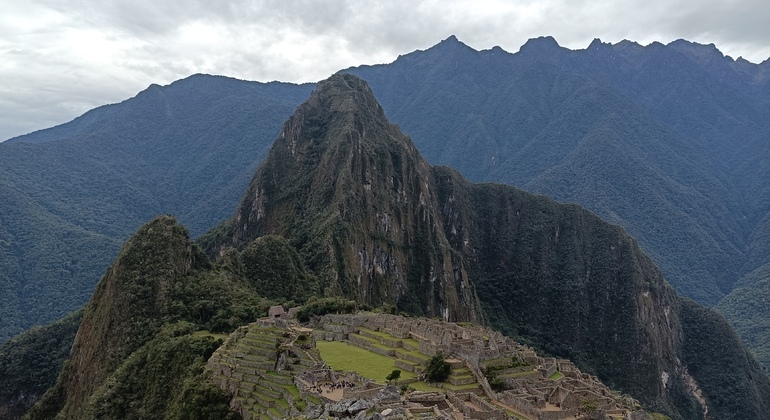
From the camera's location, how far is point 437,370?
48.2 meters

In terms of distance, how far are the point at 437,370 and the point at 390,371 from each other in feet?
14.1

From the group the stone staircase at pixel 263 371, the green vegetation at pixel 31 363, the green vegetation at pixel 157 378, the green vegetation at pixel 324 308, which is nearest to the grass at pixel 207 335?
the green vegetation at pixel 157 378

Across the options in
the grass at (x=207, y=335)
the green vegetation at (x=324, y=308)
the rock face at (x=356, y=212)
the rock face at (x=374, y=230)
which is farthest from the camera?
the rock face at (x=374, y=230)

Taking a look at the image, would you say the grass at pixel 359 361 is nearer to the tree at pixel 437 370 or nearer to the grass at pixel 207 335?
the tree at pixel 437 370

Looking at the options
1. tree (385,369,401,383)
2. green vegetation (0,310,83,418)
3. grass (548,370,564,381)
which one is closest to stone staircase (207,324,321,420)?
tree (385,369,401,383)

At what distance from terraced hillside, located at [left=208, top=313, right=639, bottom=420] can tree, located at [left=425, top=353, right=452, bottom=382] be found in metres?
0.45

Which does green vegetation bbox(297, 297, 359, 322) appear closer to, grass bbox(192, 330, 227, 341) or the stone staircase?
grass bbox(192, 330, 227, 341)

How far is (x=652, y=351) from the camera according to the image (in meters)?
189

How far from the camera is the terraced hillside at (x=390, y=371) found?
1531 inches

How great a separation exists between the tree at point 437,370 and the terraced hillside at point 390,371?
0.45m

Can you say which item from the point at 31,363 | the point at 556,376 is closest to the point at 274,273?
the point at 31,363

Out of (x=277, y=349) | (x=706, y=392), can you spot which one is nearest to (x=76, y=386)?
(x=277, y=349)

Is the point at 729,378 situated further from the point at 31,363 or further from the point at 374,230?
the point at 31,363

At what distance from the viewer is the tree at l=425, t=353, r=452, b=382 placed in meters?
47.9
